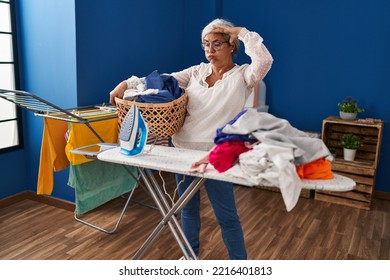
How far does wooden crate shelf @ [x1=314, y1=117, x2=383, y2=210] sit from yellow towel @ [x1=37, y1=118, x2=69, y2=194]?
221cm

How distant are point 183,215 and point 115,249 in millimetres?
632

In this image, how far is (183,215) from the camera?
205 cm

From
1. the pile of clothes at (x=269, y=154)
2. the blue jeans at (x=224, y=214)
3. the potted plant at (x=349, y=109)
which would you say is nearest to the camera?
the pile of clothes at (x=269, y=154)

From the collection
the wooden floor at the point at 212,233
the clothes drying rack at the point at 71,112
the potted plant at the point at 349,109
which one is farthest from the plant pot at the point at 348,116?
the clothes drying rack at the point at 71,112

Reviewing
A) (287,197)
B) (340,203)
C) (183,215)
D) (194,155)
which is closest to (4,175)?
(183,215)

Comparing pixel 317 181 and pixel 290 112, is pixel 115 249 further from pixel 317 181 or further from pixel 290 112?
pixel 290 112

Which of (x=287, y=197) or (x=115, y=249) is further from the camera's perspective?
(x=115, y=249)

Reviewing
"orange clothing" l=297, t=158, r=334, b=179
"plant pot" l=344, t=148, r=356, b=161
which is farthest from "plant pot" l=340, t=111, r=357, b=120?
"orange clothing" l=297, t=158, r=334, b=179

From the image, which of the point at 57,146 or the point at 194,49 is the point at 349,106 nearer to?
the point at 194,49

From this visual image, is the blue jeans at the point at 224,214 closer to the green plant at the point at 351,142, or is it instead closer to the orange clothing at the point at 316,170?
the orange clothing at the point at 316,170

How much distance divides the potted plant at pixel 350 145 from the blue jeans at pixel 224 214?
181cm

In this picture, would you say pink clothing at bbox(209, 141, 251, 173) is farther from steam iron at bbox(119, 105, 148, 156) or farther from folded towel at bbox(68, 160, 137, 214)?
folded towel at bbox(68, 160, 137, 214)

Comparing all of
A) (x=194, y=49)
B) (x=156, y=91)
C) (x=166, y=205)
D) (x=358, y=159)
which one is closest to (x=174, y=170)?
(x=166, y=205)

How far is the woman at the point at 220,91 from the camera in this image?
1691 millimetres
